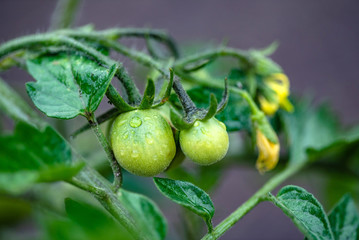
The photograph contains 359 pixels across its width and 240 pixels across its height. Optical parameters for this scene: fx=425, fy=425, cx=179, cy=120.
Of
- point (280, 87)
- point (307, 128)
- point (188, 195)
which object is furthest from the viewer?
point (307, 128)

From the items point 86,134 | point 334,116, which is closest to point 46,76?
point 86,134

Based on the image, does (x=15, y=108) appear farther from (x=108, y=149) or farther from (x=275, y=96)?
(x=275, y=96)

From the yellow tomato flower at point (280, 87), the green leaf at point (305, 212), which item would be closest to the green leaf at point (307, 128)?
the yellow tomato flower at point (280, 87)

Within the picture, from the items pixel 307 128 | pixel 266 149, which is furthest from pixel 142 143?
pixel 307 128

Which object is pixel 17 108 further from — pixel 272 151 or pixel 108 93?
pixel 272 151

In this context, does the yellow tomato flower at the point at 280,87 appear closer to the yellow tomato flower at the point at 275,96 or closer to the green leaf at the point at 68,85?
the yellow tomato flower at the point at 275,96

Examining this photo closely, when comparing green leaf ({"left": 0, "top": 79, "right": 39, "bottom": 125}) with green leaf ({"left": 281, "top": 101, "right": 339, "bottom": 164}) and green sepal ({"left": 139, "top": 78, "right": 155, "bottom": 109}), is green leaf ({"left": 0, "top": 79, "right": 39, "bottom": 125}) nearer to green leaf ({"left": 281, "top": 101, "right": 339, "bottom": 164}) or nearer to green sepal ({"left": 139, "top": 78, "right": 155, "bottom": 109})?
green sepal ({"left": 139, "top": 78, "right": 155, "bottom": 109})
